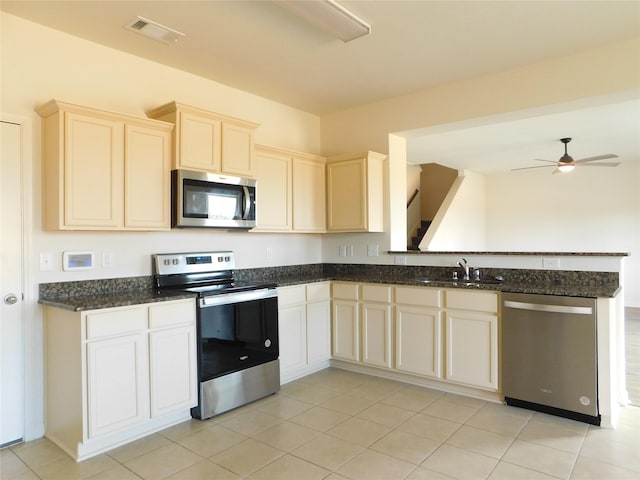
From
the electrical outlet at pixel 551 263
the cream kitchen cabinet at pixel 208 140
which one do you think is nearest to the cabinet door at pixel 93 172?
the cream kitchen cabinet at pixel 208 140

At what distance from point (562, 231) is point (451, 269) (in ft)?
17.3

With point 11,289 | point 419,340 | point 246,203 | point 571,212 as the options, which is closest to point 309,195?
point 246,203

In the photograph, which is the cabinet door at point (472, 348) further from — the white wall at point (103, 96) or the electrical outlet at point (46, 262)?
the electrical outlet at point (46, 262)

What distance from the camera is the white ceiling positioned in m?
2.63

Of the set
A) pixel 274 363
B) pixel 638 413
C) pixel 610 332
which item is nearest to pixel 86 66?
pixel 274 363

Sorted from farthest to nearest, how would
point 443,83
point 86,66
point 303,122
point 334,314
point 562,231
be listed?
point 562,231 → point 303,122 → point 334,314 → point 443,83 → point 86,66

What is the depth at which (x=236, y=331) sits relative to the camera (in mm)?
3256

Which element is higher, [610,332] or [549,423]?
[610,332]

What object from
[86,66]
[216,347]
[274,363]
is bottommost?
[274,363]

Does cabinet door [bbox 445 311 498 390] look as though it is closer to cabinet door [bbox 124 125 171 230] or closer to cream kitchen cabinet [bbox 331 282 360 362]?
cream kitchen cabinet [bbox 331 282 360 362]

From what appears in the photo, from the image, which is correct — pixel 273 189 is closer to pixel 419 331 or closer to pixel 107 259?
pixel 107 259

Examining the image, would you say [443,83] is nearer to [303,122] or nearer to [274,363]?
[303,122]

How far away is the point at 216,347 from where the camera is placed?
3.12 meters

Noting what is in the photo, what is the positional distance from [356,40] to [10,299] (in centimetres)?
280
